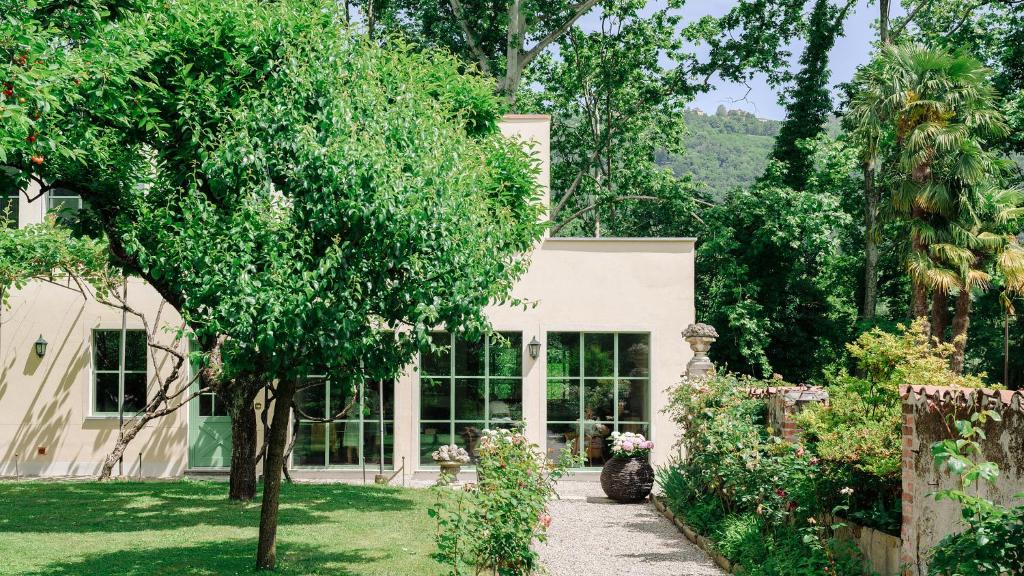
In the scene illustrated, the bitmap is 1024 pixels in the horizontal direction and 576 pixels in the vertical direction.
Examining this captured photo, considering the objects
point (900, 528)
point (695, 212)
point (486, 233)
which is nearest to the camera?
point (900, 528)

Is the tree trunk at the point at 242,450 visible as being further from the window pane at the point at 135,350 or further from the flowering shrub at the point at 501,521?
the flowering shrub at the point at 501,521

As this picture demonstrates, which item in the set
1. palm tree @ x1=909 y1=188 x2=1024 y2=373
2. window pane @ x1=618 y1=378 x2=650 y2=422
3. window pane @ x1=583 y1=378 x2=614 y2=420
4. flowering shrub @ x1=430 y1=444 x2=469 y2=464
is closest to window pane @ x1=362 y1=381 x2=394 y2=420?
flowering shrub @ x1=430 y1=444 x2=469 y2=464

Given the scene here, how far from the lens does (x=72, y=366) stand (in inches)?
674

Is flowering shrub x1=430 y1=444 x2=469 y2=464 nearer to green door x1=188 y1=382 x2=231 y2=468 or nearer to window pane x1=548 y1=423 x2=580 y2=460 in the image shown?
window pane x1=548 y1=423 x2=580 y2=460

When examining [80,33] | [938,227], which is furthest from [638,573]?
[938,227]

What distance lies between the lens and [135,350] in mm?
17172

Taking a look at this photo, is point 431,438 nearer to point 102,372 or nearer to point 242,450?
point 242,450

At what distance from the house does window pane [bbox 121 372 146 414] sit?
0.09 m

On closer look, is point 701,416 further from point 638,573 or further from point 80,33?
point 80,33

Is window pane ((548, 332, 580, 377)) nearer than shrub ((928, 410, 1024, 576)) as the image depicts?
No

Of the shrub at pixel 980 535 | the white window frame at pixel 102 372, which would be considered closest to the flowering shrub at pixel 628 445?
the white window frame at pixel 102 372

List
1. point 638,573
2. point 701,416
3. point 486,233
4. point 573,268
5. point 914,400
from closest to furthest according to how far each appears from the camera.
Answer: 1. point 914,400
2. point 486,233
3. point 638,573
4. point 701,416
5. point 573,268

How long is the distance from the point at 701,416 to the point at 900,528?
4.43 metres

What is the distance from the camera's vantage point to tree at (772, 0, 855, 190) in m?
26.0
